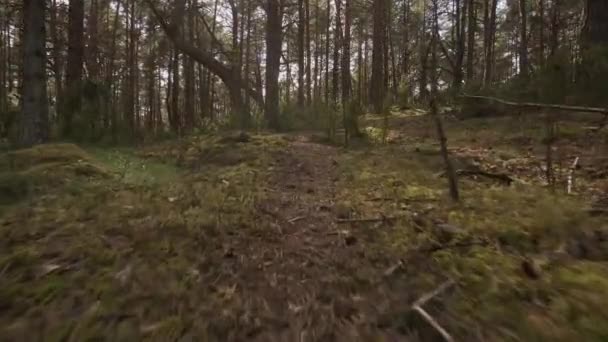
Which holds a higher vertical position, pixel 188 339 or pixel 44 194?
pixel 44 194

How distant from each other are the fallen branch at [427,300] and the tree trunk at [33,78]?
22.1ft

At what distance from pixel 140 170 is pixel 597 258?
4154 millimetres

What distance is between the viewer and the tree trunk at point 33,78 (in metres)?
6.36

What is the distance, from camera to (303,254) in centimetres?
237

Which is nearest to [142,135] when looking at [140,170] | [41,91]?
[41,91]

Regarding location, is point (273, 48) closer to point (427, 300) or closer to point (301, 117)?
point (301, 117)

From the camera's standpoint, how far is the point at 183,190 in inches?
142

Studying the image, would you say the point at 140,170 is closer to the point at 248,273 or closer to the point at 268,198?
the point at 268,198

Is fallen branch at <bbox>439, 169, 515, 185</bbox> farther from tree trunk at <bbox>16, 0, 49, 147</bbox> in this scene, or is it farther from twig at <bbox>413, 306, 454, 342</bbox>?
Result: tree trunk at <bbox>16, 0, 49, 147</bbox>

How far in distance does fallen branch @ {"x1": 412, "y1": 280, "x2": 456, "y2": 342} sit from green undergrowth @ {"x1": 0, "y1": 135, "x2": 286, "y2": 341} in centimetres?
81

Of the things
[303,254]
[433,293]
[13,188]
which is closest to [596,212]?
[433,293]

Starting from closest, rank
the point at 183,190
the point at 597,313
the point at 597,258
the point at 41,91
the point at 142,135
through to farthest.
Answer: the point at 597,313 < the point at 597,258 < the point at 183,190 < the point at 41,91 < the point at 142,135

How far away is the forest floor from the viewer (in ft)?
5.33

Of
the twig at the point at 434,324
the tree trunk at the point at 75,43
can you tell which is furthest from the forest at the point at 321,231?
the tree trunk at the point at 75,43
